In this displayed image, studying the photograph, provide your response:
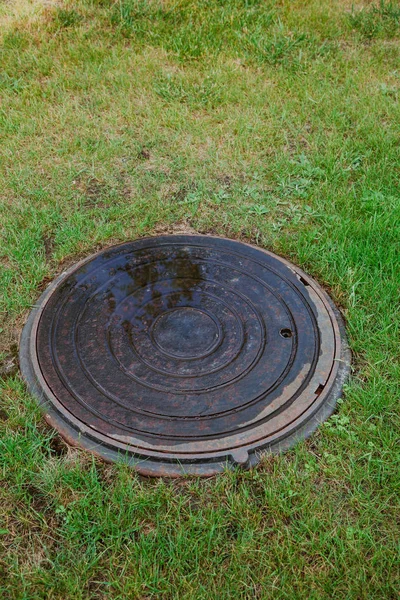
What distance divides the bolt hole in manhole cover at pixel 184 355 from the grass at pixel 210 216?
0.08m

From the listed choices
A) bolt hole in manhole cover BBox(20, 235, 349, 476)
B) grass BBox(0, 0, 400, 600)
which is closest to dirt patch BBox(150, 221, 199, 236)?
grass BBox(0, 0, 400, 600)

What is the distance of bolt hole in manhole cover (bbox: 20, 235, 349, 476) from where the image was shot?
209cm

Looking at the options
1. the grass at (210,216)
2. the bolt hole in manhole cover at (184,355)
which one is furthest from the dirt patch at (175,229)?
the bolt hole in manhole cover at (184,355)

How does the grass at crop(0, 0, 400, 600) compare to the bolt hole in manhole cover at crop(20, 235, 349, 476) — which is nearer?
the grass at crop(0, 0, 400, 600)

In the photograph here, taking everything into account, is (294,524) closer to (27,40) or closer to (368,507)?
(368,507)

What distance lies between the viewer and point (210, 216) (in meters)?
3.13

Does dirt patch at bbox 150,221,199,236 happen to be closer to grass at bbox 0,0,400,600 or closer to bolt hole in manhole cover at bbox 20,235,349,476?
grass at bbox 0,0,400,600

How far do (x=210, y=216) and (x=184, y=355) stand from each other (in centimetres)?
101

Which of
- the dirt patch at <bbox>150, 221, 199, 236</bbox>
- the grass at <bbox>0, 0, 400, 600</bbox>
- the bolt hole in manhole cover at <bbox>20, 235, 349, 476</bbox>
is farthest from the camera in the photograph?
the dirt patch at <bbox>150, 221, 199, 236</bbox>

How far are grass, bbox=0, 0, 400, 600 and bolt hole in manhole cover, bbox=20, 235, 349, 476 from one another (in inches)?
3.2

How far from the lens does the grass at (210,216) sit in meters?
1.82

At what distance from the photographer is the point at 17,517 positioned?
1.90 meters

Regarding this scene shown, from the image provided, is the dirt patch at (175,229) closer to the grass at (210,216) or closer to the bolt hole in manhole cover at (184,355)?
the grass at (210,216)

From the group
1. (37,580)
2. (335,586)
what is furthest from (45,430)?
(335,586)
